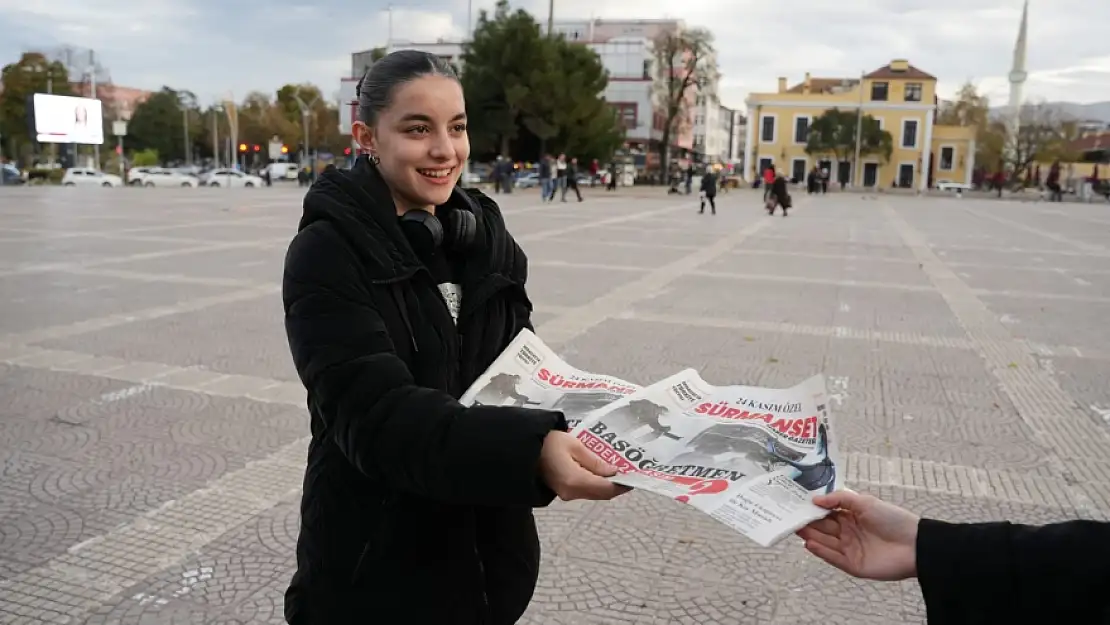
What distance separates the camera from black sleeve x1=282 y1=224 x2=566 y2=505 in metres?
1.36

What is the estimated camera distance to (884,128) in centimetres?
7669

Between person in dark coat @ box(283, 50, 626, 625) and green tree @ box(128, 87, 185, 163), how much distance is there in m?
87.6

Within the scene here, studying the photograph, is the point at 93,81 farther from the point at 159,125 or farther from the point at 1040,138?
the point at 1040,138

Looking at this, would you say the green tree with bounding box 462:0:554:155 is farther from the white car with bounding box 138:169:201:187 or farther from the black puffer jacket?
the black puffer jacket

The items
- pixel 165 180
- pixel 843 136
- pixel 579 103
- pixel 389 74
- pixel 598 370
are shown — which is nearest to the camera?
pixel 389 74

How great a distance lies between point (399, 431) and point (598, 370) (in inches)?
211

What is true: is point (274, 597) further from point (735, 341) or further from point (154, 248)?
point (154, 248)

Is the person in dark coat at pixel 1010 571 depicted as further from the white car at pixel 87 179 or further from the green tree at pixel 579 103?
the white car at pixel 87 179

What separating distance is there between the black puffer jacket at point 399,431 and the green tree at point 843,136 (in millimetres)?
75985

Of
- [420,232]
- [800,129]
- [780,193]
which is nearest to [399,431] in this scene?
[420,232]

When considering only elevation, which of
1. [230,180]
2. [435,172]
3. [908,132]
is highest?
[908,132]

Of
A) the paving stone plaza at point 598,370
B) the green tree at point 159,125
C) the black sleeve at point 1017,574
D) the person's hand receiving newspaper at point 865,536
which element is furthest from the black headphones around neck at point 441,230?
the green tree at point 159,125

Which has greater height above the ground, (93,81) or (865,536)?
(93,81)

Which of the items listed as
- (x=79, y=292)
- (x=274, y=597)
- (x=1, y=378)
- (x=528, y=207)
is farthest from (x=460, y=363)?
(x=528, y=207)
